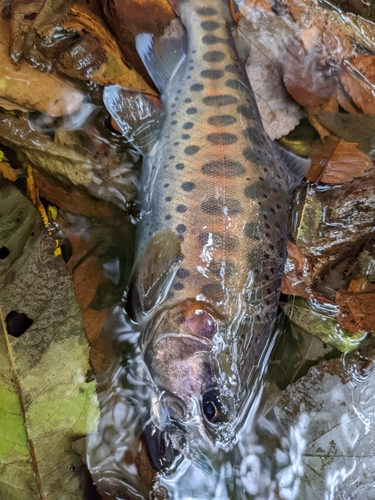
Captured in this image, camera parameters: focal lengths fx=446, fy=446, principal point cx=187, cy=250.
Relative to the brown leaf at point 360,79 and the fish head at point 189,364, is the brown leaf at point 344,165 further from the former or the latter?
the fish head at point 189,364

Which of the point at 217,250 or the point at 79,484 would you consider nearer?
the point at 79,484

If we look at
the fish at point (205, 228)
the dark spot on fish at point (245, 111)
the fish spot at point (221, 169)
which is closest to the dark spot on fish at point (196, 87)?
the fish at point (205, 228)

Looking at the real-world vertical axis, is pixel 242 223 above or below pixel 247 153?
below

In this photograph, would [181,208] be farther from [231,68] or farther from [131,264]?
[231,68]

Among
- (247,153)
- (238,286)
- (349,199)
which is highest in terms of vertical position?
(247,153)

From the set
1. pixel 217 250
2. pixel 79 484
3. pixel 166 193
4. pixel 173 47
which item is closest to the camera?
pixel 79 484

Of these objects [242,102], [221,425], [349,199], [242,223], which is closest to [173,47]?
[242,102]

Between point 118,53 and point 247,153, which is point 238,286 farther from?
point 118,53

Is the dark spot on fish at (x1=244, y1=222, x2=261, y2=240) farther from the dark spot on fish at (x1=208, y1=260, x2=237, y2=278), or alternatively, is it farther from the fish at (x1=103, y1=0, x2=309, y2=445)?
the dark spot on fish at (x1=208, y1=260, x2=237, y2=278)
